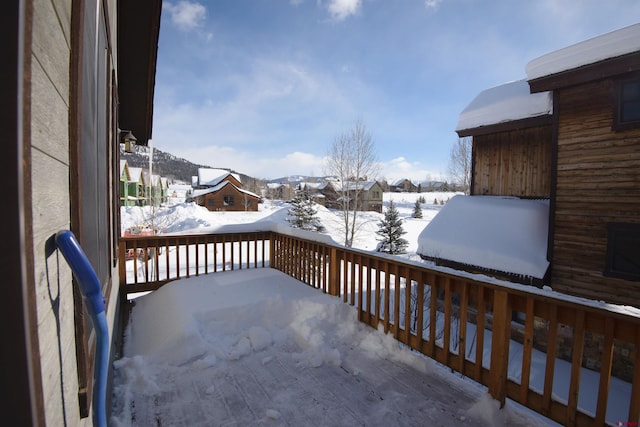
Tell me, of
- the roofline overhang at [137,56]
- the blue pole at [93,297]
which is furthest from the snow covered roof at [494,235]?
the blue pole at [93,297]

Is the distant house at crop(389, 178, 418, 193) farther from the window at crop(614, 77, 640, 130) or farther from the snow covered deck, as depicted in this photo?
the snow covered deck

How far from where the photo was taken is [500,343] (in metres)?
2.13

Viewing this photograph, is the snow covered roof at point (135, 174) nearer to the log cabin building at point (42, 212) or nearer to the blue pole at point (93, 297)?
the log cabin building at point (42, 212)

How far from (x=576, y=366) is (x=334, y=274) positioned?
2418 millimetres

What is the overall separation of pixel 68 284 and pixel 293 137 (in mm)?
19600

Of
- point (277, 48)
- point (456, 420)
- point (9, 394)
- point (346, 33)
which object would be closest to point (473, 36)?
point (346, 33)

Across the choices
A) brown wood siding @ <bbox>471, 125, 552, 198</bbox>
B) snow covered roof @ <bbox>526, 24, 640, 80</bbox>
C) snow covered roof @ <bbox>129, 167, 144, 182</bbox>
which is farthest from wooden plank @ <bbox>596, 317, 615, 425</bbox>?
snow covered roof @ <bbox>129, 167, 144, 182</bbox>

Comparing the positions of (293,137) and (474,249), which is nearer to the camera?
(474,249)

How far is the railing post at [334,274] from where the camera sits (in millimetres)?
3756

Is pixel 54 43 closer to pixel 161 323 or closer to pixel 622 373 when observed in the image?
pixel 161 323

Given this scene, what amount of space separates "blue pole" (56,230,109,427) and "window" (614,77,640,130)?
812cm

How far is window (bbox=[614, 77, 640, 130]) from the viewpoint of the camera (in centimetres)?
537

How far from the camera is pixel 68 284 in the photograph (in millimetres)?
1033

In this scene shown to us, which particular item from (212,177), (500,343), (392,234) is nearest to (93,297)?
(500,343)
